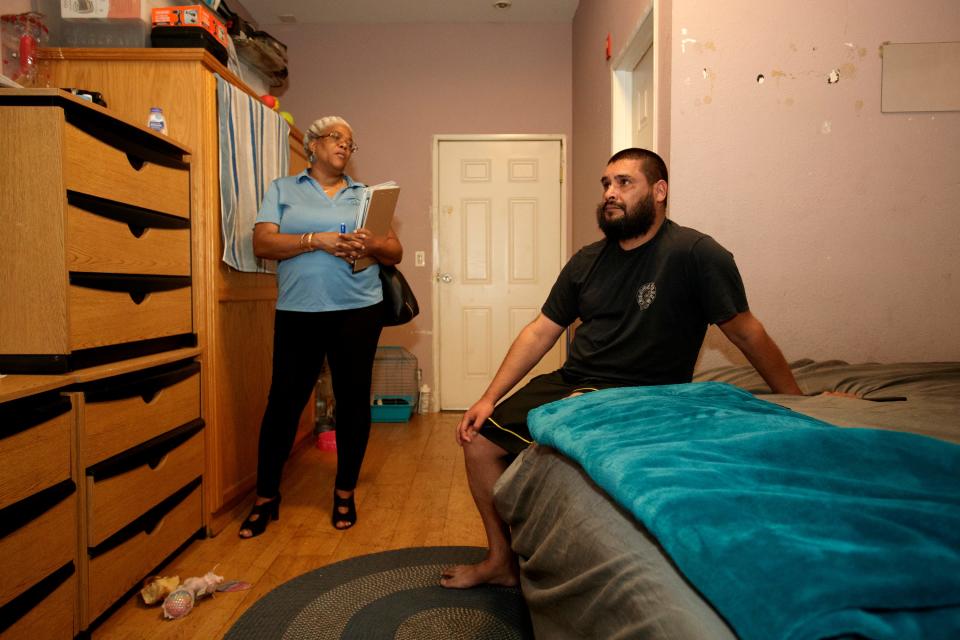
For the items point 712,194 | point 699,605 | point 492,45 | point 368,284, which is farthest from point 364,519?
point 492,45

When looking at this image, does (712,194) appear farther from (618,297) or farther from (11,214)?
(11,214)

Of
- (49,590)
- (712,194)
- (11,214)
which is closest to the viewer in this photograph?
(49,590)

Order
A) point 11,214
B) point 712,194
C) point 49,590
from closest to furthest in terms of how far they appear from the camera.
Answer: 1. point 49,590
2. point 11,214
3. point 712,194

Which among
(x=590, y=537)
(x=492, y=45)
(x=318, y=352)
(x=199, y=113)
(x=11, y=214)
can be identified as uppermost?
(x=492, y=45)

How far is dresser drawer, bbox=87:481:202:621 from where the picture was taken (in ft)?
5.06

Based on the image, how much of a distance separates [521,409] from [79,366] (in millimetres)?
1044

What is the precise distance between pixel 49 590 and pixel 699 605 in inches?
52.6

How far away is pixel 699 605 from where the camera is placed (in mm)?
659

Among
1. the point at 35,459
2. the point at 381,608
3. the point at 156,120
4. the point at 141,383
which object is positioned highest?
the point at 156,120

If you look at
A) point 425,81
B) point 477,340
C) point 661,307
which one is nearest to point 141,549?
point 661,307

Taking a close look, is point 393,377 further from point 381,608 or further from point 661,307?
point 661,307

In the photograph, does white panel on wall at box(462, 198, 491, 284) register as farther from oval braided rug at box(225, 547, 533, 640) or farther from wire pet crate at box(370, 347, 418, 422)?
oval braided rug at box(225, 547, 533, 640)

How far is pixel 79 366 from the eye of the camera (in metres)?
1.54

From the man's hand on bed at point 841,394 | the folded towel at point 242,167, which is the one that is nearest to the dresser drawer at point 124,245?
the folded towel at point 242,167
